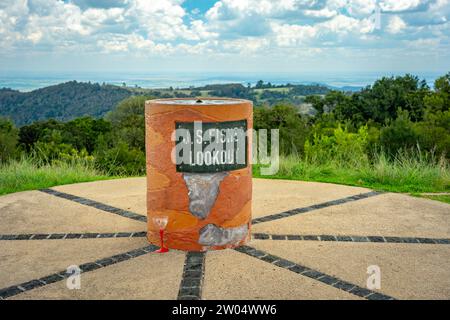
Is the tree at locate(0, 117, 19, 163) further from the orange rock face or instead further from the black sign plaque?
the black sign plaque

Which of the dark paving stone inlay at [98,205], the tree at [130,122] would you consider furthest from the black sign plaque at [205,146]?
the tree at [130,122]

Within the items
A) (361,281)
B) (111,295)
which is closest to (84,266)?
(111,295)

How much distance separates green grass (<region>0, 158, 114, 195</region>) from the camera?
9.66 metres

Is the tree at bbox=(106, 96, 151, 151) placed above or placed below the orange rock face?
below

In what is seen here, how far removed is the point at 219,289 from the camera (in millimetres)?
4812

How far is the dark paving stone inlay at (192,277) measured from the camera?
4.72 meters

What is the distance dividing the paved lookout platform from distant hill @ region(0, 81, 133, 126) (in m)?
52.2

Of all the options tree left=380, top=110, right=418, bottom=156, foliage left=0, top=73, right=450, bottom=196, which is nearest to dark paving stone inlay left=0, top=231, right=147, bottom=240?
foliage left=0, top=73, right=450, bottom=196

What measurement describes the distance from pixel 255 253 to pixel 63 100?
2494 inches

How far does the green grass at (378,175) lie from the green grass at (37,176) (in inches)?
150

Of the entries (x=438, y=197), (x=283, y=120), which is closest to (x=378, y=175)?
(x=438, y=197)
